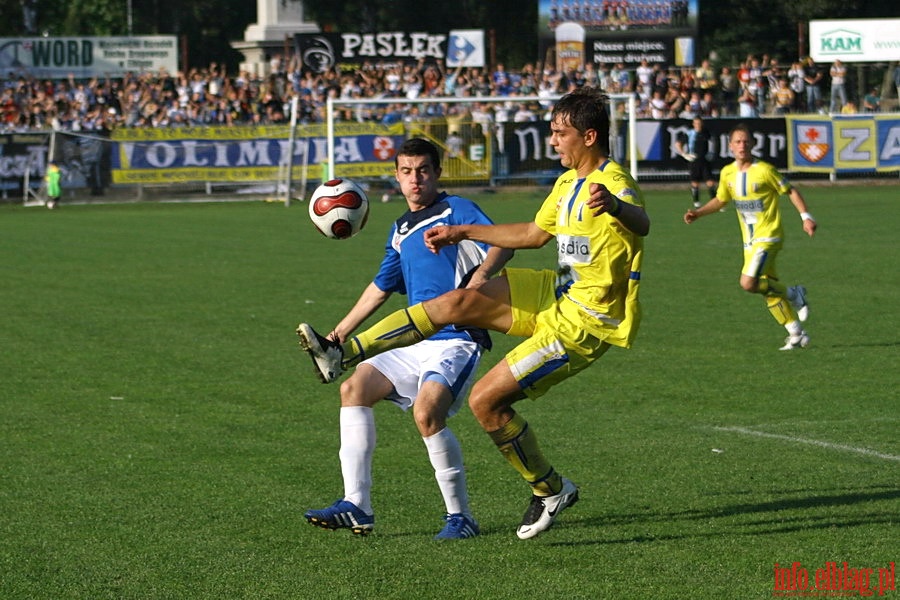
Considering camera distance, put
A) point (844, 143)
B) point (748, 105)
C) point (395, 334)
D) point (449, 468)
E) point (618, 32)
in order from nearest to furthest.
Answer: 1. point (395, 334)
2. point (449, 468)
3. point (844, 143)
4. point (748, 105)
5. point (618, 32)

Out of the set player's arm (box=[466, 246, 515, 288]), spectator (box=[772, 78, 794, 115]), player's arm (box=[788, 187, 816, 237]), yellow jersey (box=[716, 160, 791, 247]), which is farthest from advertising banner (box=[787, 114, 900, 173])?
player's arm (box=[466, 246, 515, 288])

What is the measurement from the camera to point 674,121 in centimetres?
3728

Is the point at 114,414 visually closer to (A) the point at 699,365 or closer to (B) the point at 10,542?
(B) the point at 10,542

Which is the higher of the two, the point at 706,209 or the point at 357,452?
the point at 706,209

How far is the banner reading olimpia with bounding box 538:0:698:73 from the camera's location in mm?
45969

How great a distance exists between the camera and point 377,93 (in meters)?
43.1

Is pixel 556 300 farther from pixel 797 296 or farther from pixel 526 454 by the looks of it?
pixel 797 296

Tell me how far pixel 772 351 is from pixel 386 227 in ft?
50.0

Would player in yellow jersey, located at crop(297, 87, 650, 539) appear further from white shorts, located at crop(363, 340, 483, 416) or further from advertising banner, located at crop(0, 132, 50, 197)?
advertising banner, located at crop(0, 132, 50, 197)

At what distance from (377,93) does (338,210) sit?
3651cm

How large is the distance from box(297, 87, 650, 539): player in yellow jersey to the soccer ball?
996 millimetres

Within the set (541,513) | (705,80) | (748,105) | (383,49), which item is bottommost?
(541,513)

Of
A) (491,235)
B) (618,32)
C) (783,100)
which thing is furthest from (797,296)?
(618,32)

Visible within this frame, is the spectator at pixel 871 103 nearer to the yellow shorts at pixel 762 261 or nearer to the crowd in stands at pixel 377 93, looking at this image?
the crowd in stands at pixel 377 93
